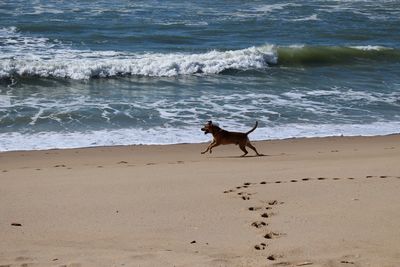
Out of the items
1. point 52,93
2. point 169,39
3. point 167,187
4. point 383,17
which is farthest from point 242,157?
point 383,17

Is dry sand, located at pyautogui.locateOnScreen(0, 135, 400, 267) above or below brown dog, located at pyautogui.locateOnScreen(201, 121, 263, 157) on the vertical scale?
above

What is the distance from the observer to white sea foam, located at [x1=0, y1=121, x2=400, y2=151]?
10539mm

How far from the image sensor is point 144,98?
14.3m

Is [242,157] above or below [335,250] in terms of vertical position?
below

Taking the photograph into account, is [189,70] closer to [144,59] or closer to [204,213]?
[144,59]

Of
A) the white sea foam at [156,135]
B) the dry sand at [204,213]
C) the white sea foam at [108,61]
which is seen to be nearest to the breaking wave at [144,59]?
the white sea foam at [108,61]

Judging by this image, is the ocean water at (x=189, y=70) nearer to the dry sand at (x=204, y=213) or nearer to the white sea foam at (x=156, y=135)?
the white sea foam at (x=156, y=135)

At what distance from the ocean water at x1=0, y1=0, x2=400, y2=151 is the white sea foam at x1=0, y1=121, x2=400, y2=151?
2cm

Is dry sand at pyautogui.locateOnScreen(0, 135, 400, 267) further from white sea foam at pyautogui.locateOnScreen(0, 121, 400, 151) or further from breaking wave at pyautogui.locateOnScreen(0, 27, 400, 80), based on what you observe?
breaking wave at pyautogui.locateOnScreen(0, 27, 400, 80)

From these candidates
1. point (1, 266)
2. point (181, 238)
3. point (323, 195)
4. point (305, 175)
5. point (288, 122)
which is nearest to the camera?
point (1, 266)

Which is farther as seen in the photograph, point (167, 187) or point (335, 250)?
point (167, 187)

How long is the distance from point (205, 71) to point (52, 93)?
491 centimetres

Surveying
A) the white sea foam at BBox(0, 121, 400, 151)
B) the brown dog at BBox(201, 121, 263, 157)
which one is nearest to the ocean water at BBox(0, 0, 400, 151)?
the white sea foam at BBox(0, 121, 400, 151)

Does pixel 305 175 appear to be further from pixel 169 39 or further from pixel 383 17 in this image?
pixel 383 17
